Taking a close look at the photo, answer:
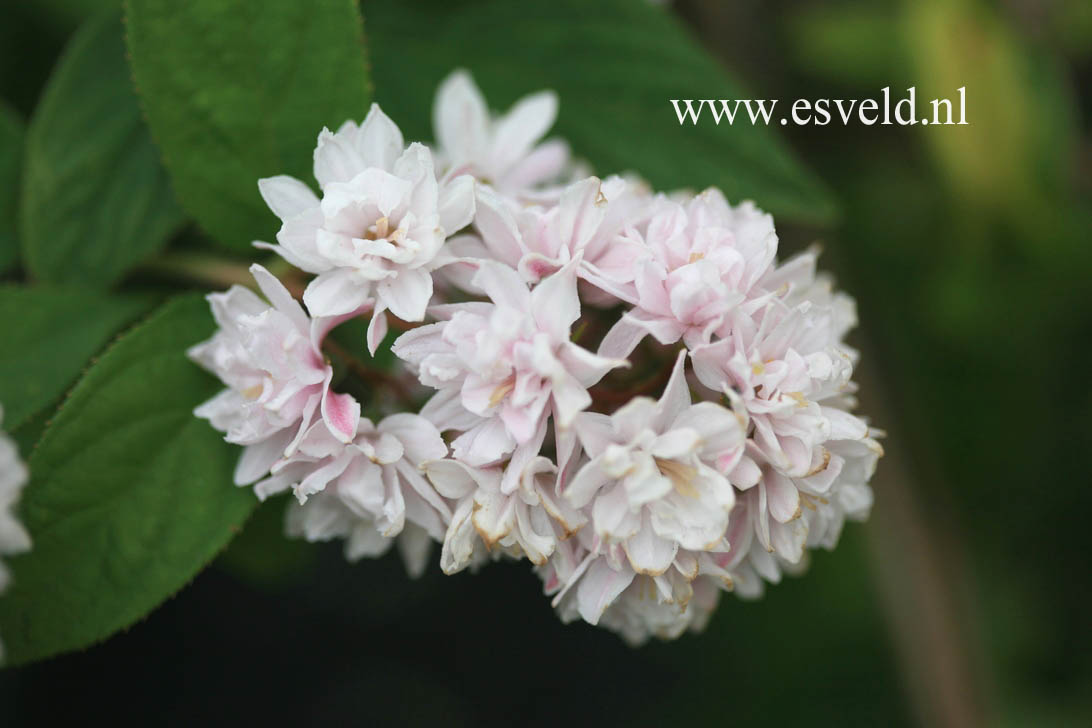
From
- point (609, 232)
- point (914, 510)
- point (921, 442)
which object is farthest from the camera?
point (921, 442)

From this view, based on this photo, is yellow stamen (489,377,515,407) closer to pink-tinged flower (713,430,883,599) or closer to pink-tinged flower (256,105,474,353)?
pink-tinged flower (256,105,474,353)

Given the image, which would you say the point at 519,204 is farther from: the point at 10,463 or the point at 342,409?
the point at 10,463

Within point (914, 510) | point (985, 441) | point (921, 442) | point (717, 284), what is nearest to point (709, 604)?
point (717, 284)

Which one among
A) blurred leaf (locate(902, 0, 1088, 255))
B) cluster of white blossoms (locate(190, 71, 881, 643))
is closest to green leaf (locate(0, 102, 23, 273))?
cluster of white blossoms (locate(190, 71, 881, 643))

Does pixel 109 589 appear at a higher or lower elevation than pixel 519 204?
lower

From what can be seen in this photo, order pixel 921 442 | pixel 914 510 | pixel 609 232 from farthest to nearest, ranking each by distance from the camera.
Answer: pixel 921 442 → pixel 914 510 → pixel 609 232

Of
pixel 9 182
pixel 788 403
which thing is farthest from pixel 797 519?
pixel 9 182

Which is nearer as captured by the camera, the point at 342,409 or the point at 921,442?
the point at 342,409

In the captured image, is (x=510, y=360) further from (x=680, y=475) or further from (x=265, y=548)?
(x=265, y=548)
